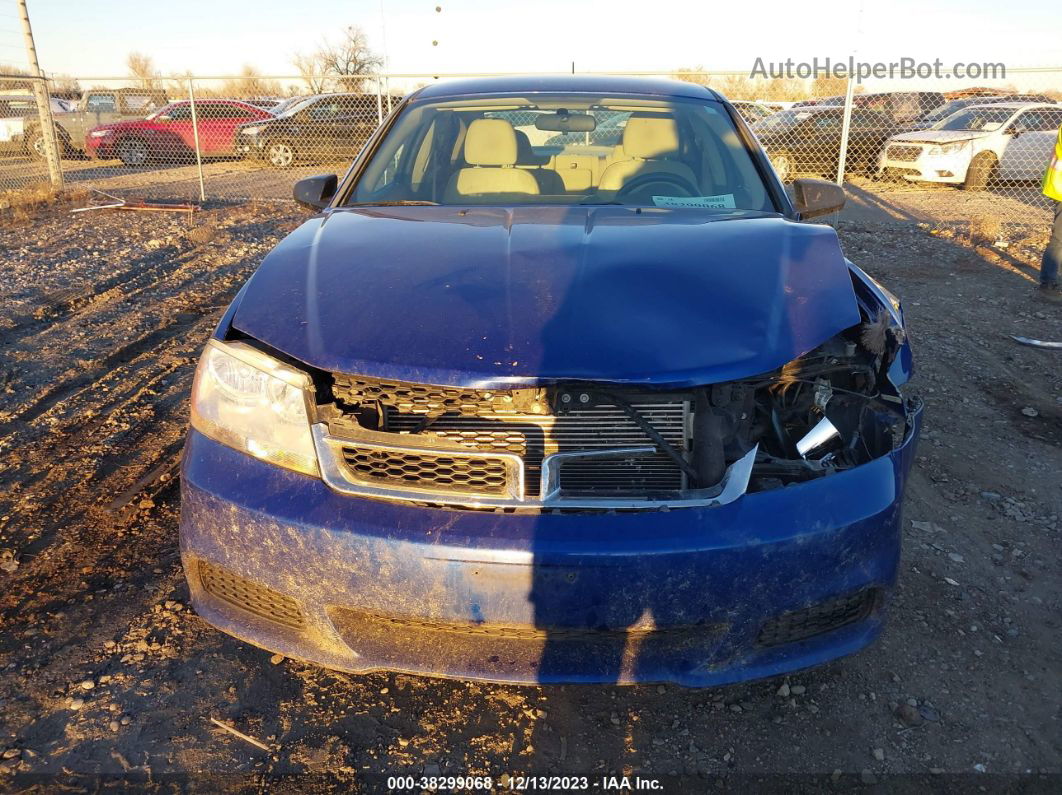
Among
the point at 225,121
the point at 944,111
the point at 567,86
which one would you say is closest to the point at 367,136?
the point at 225,121

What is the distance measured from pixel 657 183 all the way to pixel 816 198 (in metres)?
0.72

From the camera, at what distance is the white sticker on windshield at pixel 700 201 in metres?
3.14

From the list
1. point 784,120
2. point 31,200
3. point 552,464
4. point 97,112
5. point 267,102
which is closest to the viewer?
point 552,464

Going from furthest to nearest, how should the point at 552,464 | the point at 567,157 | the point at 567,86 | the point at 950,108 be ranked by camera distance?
the point at 950,108
the point at 567,86
the point at 567,157
the point at 552,464

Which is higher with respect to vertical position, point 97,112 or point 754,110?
point 97,112

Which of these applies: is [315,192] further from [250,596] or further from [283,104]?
[283,104]

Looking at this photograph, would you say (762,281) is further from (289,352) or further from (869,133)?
(869,133)

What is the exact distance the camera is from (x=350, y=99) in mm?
14797

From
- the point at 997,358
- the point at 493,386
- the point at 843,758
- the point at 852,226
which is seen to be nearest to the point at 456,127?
the point at 493,386

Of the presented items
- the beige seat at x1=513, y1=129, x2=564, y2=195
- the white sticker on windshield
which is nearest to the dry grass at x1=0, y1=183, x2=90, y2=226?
the beige seat at x1=513, y1=129, x2=564, y2=195

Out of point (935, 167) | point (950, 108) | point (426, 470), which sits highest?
point (950, 108)

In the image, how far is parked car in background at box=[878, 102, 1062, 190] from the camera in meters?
12.9

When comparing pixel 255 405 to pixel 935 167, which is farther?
pixel 935 167

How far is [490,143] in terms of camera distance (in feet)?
11.5
